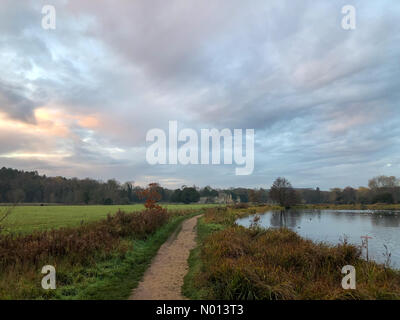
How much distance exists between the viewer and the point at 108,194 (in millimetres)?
95625

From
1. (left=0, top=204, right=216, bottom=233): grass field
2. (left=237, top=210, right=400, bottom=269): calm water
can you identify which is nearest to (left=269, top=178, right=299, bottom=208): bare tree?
(left=237, top=210, right=400, bottom=269): calm water

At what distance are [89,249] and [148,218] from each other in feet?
29.3

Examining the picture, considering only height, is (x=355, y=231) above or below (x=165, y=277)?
below

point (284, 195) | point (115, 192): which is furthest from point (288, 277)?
point (115, 192)

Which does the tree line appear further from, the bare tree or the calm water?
the calm water

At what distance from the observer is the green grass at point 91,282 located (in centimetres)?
648

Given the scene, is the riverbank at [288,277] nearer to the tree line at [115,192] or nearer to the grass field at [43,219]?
the grass field at [43,219]

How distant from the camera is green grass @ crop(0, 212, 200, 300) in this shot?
6.48 meters

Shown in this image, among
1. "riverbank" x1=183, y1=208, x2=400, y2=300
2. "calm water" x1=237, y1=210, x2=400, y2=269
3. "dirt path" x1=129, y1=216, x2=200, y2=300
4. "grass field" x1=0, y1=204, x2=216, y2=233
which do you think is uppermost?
"riverbank" x1=183, y1=208, x2=400, y2=300

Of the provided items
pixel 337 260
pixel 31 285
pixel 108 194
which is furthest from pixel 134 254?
pixel 108 194

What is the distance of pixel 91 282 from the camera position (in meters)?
7.92

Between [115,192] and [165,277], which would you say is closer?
[165,277]

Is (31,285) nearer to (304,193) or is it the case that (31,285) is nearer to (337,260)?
(337,260)

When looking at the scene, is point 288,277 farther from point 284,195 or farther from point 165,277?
point 284,195
